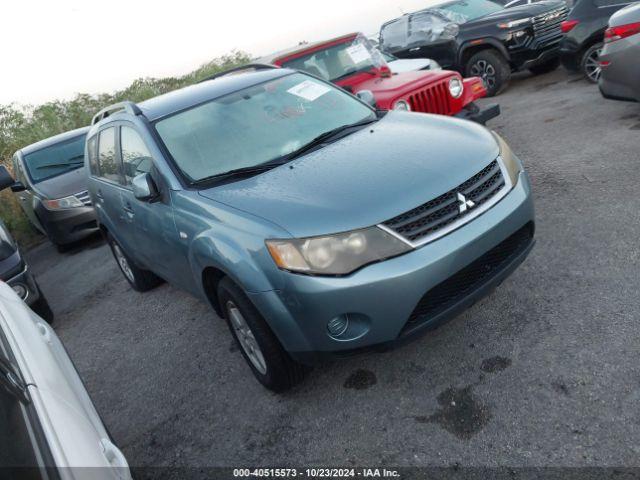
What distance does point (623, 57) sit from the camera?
5.39 meters

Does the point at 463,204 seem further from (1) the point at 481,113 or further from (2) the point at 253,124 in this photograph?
(1) the point at 481,113

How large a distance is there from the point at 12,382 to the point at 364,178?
177 cm

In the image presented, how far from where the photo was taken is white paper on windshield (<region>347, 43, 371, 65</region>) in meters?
7.10

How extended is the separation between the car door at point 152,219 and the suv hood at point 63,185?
13.0 feet

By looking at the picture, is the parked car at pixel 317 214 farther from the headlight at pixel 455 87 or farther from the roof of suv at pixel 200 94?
the headlight at pixel 455 87

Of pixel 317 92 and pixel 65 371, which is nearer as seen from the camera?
pixel 65 371

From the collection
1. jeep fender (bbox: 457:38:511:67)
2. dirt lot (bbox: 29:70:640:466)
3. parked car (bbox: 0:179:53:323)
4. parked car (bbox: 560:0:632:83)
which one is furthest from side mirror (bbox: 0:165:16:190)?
jeep fender (bbox: 457:38:511:67)

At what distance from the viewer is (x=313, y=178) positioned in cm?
287

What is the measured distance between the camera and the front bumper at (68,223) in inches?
295

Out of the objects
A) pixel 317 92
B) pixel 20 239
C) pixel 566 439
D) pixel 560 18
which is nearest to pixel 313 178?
pixel 317 92

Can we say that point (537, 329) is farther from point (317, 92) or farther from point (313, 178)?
point (317, 92)

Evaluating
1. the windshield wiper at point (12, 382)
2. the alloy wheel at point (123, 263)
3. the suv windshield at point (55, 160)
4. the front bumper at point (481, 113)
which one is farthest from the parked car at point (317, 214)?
the suv windshield at point (55, 160)

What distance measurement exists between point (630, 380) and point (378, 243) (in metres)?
1.35

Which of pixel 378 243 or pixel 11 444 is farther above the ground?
pixel 11 444
